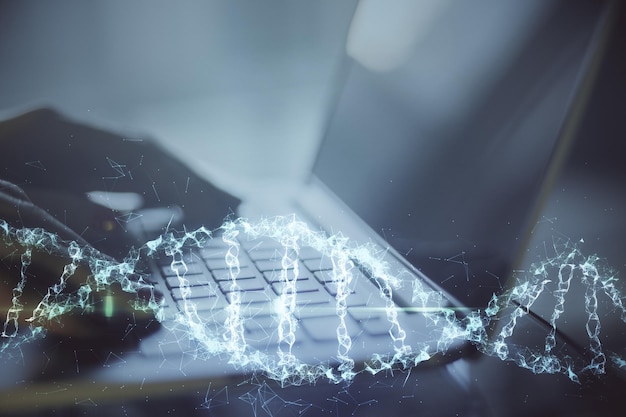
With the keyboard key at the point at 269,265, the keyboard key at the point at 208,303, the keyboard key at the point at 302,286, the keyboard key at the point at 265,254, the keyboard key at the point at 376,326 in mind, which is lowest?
the keyboard key at the point at 376,326

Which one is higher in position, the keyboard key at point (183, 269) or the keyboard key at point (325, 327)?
the keyboard key at point (183, 269)

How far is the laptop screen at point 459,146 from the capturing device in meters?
1.02

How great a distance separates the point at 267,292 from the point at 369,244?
194 mm

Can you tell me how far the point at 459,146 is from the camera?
1092mm

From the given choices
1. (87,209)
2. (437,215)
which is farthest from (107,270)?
(437,215)

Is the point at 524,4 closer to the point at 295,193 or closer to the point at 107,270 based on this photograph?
the point at 295,193

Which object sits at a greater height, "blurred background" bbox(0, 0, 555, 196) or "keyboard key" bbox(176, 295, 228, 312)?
"blurred background" bbox(0, 0, 555, 196)

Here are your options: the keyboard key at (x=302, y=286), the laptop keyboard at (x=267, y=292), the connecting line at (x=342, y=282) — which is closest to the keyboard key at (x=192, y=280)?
the laptop keyboard at (x=267, y=292)

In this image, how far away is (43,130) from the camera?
0.91 m

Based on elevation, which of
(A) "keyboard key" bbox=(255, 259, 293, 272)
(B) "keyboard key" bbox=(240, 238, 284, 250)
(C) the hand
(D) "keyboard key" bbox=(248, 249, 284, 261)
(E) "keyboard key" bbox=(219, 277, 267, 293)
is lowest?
(E) "keyboard key" bbox=(219, 277, 267, 293)

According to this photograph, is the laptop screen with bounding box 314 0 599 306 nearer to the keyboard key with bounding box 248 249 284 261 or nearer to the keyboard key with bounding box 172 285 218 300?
the keyboard key with bounding box 248 249 284 261

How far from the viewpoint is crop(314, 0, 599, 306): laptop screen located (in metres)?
1.02

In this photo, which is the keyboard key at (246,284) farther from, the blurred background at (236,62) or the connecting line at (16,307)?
the connecting line at (16,307)

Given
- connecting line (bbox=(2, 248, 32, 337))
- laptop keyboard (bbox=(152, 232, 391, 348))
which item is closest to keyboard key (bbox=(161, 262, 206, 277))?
laptop keyboard (bbox=(152, 232, 391, 348))
